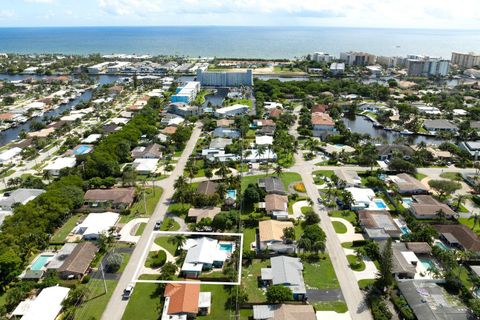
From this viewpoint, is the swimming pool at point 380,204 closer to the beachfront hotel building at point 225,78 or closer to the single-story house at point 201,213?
the single-story house at point 201,213

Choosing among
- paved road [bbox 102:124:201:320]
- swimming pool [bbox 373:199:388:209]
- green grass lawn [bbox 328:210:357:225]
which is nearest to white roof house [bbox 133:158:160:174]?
paved road [bbox 102:124:201:320]

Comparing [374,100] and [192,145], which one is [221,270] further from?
[374,100]

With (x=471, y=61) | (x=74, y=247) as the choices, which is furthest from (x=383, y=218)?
(x=471, y=61)

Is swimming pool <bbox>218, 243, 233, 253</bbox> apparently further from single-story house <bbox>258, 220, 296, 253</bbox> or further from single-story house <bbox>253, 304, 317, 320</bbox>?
single-story house <bbox>253, 304, 317, 320</bbox>

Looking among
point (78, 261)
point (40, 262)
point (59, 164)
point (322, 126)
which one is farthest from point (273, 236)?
point (322, 126)

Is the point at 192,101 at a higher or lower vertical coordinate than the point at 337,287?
higher

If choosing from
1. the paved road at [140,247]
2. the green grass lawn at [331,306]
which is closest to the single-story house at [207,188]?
the paved road at [140,247]
